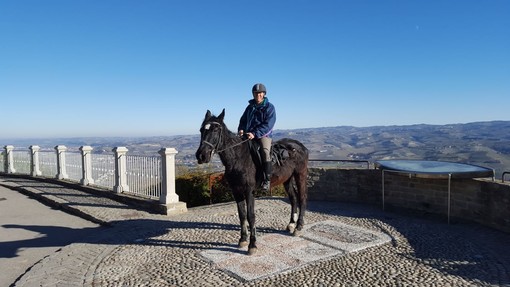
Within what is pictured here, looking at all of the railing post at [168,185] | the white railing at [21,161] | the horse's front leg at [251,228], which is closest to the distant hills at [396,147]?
the white railing at [21,161]

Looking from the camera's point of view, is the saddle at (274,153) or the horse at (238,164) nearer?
the horse at (238,164)

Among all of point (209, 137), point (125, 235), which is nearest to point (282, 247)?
point (209, 137)

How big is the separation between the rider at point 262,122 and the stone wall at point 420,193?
4.90 m

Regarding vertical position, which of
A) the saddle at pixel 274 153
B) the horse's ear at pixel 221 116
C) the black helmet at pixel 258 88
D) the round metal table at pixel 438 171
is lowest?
the round metal table at pixel 438 171

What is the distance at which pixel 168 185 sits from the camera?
30.7 ft

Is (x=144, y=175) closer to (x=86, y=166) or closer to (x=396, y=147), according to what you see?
(x=86, y=166)

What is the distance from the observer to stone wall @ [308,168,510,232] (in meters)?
7.18

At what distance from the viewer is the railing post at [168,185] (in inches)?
365

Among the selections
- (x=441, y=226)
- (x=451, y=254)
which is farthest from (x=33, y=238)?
(x=441, y=226)

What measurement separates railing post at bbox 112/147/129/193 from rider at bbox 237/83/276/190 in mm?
6362

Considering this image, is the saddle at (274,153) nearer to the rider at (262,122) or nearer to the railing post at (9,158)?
the rider at (262,122)

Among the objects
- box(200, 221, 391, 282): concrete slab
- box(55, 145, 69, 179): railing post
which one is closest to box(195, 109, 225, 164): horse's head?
box(200, 221, 391, 282): concrete slab

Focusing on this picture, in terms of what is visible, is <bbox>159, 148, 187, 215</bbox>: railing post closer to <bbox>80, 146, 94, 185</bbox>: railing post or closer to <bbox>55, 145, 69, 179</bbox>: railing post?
<bbox>80, 146, 94, 185</bbox>: railing post

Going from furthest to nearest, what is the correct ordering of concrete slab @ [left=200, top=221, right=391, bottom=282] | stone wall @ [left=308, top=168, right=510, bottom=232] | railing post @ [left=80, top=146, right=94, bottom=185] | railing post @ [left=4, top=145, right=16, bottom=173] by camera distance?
railing post @ [left=4, top=145, right=16, bottom=173]
railing post @ [left=80, top=146, right=94, bottom=185]
stone wall @ [left=308, top=168, right=510, bottom=232]
concrete slab @ [left=200, top=221, right=391, bottom=282]
